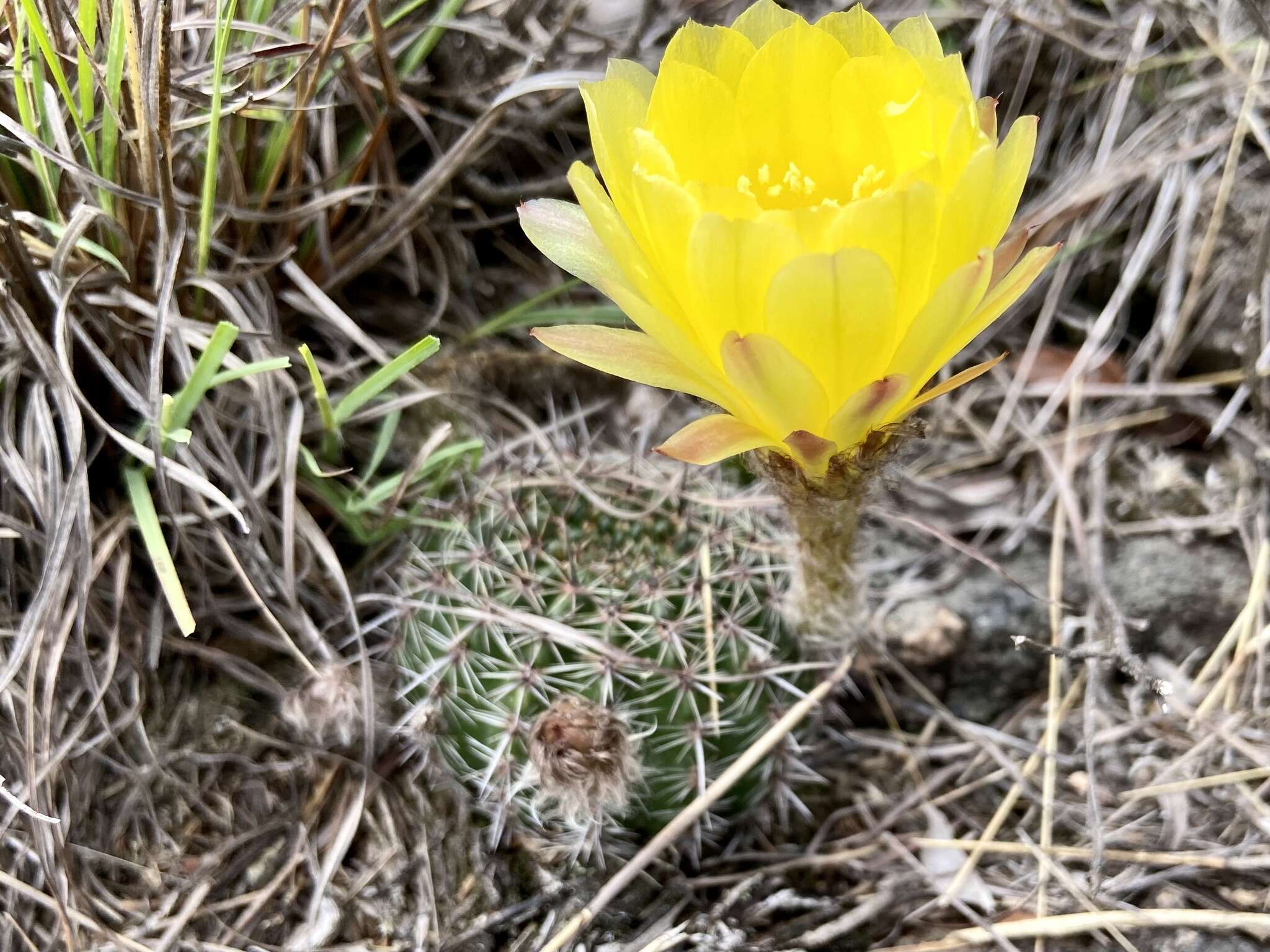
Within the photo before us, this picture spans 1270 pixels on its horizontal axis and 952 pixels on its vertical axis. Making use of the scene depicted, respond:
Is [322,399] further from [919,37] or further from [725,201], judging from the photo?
[919,37]

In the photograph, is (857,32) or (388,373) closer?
(857,32)

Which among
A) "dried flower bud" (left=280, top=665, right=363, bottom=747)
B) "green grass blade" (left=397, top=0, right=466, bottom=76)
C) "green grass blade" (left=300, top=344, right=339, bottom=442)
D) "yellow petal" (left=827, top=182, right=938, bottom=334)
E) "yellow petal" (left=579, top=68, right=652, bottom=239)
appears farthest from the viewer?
"green grass blade" (left=397, top=0, right=466, bottom=76)

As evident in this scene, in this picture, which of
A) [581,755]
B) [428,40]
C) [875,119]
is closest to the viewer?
[875,119]

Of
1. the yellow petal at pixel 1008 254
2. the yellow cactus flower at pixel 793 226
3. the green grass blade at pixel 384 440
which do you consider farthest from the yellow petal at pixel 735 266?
the green grass blade at pixel 384 440

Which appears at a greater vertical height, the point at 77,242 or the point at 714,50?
the point at 714,50

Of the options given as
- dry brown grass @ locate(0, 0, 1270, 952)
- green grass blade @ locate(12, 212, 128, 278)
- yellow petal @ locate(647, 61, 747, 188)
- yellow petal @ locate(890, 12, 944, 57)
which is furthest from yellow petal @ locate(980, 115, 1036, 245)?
green grass blade @ locate(12, 212, 128, 278)

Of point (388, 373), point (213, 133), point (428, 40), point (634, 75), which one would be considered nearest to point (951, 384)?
point (634, 75)

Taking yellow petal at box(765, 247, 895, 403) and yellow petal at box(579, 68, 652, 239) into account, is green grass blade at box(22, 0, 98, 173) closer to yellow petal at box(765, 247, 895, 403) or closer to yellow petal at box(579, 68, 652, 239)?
yellow petal at box(579, 68, 652, 239)
